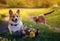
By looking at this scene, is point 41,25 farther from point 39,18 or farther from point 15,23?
Result: point 15,23

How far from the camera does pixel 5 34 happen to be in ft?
4.51

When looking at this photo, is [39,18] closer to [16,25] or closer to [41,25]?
[41,25]

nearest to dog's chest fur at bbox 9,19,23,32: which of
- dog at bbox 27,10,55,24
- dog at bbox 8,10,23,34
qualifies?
dog at bbox 8,10,23,34

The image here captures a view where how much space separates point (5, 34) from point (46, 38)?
0.41 m

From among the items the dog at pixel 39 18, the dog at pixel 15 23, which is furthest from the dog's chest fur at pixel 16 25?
the dog at pixel 39 18

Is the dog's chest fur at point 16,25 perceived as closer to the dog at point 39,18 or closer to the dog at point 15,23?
the dog at point 15,23

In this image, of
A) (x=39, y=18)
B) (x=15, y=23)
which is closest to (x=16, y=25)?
(x=15, y=23)

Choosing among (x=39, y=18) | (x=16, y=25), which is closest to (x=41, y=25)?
(x=39, y=18)

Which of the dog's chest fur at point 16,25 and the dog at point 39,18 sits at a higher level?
the dog at point 39,18

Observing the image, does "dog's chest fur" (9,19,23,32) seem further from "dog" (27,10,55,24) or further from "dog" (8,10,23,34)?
"dog" (27,10,55,24)

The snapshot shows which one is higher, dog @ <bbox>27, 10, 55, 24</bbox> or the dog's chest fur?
dog @ <bbox>27, 10, 55, 24</bbox>

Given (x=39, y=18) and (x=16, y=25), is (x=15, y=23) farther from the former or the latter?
(x=39, y=18)

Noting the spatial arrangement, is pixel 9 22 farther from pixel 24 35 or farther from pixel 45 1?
pixel 45 1

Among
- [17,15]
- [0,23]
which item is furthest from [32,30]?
[0,23]
